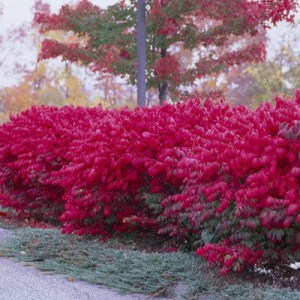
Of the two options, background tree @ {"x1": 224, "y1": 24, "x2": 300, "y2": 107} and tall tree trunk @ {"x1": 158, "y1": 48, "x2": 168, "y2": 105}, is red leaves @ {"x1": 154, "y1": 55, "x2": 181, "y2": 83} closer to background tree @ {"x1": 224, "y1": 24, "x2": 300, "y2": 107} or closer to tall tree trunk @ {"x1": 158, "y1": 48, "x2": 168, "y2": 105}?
tall tree trunk @ {"x1": 158, "y1": 48, "x2": 168, "y2": 105}

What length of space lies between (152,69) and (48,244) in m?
10.2

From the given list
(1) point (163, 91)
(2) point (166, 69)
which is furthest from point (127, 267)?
(1) point (163, 91)

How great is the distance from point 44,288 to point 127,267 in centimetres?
81

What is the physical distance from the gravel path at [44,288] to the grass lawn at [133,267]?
0.38 ft

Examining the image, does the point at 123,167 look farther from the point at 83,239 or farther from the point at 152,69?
the point at 152,69

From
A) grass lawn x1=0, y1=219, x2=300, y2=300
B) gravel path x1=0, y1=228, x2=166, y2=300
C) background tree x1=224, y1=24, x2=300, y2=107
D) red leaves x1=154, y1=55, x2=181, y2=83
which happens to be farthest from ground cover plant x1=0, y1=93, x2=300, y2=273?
background tree x1=224, y1=24, x2=300, y2=107

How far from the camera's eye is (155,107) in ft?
24.9

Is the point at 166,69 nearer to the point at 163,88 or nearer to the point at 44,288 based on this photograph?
the point at 163,88

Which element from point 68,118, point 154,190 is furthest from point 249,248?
point 68,118

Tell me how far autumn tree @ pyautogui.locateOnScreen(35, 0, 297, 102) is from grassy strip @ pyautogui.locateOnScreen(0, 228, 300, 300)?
9351 millimetres

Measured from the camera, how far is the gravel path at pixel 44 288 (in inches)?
206

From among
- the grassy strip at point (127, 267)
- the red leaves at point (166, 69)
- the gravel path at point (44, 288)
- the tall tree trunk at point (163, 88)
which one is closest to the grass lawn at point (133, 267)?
the grassy strip at point (127, 267)

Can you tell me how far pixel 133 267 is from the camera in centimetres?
589

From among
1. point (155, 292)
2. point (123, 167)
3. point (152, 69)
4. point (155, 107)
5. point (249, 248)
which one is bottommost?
point (155, 292)
